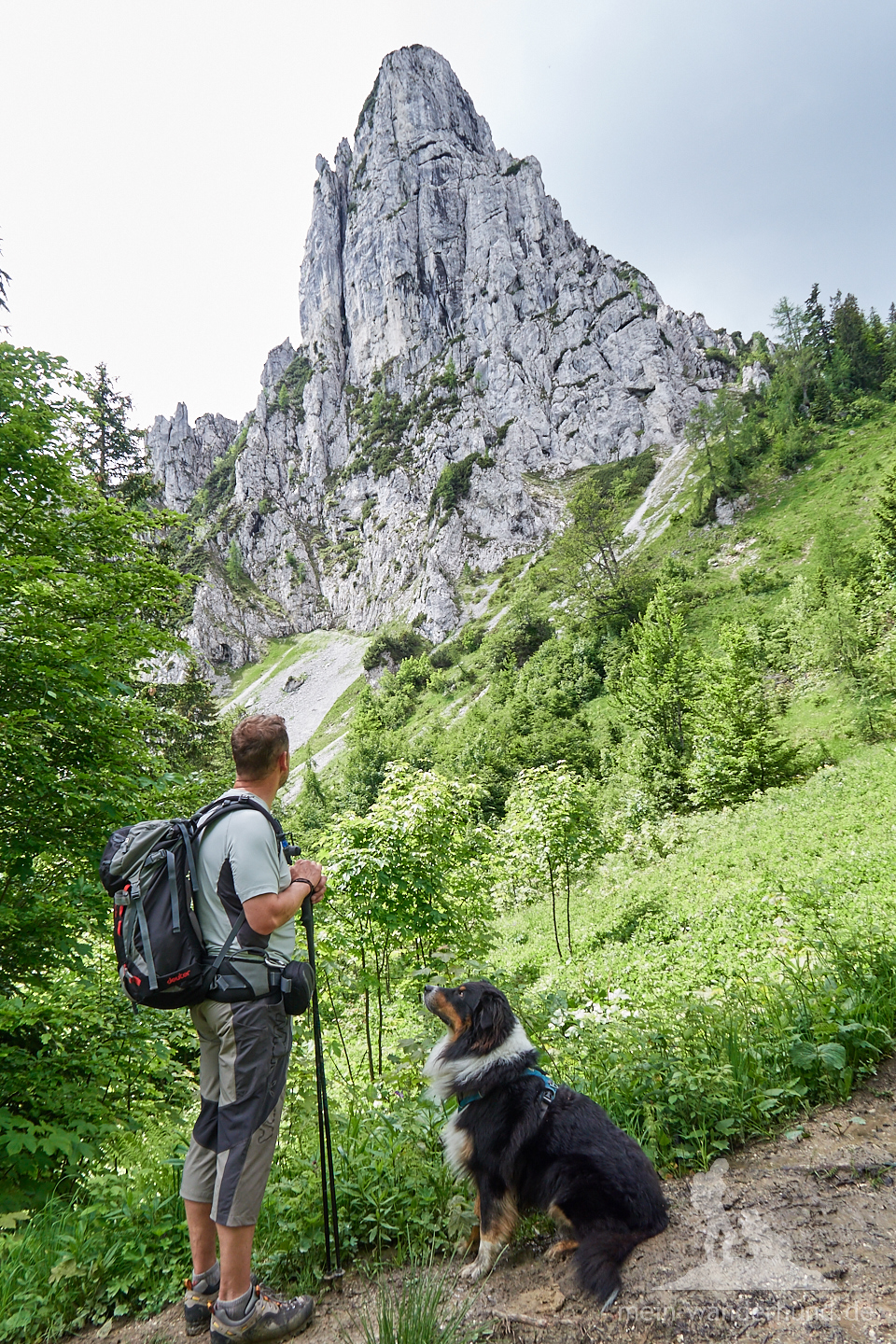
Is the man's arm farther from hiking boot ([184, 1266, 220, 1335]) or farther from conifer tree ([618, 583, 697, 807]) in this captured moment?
conifer tree ([618, 583, 697, 807])

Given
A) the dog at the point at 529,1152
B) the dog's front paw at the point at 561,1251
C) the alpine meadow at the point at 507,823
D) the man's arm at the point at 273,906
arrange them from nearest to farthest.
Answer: the man's arm at the point at 273,906 → the dog at the point at 529,1152 → the dog's front paw at the point at 561,1251 → the alpine meadow at the point at 507,823

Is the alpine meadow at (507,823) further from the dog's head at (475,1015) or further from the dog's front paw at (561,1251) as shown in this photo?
the dog's head at (475,1015)

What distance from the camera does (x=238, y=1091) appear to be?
90.2 inches

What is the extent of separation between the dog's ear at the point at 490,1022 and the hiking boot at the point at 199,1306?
1.40m

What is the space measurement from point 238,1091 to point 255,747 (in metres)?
1.35

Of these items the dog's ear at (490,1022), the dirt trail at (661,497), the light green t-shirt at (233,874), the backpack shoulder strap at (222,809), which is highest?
the dirt trail at (661,497)

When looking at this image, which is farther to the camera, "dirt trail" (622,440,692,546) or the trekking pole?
"dirt trail" (622,440,692,546)

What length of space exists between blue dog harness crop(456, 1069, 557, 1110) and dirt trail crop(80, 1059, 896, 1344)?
1.82ft

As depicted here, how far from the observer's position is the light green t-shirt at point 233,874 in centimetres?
234

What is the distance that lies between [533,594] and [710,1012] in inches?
2547

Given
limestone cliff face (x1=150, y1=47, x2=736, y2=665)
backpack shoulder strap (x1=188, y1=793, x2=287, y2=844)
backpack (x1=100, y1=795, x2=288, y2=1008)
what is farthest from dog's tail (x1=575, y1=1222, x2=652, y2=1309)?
limestone cliff face (x1=150, y1=47, x2=736, y2=665)

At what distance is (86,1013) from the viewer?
15.5 feet

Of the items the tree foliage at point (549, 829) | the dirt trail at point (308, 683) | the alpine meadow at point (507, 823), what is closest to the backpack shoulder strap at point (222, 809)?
the alpine meadow at point (507, 823)

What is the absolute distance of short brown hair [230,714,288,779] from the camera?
8.55 feet
